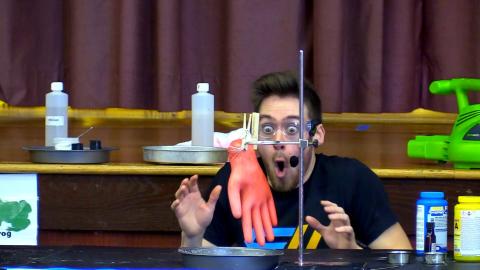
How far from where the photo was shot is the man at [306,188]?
216cm

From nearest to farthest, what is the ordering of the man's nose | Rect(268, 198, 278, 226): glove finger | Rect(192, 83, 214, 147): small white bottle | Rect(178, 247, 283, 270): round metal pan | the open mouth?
1. Rect(178, 247, 283, 270): round metal pan
2. Rect(268, 198, 278, 226): glove finger
3. the man's nose
4. the open mouth
5. Rect(192, 83, 214, 147): small white bottle

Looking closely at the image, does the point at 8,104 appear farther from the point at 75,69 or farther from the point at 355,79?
the point at 355,79

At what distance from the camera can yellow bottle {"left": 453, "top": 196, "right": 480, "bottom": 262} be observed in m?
1.71

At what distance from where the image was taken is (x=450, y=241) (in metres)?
2.48

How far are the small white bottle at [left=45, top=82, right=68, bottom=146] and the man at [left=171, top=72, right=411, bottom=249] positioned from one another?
694mm

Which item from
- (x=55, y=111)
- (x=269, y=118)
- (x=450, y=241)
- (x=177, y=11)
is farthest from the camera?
(x=177, y=11)

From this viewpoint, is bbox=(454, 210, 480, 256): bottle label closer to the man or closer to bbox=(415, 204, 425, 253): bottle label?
bbox=(415, 204, 425, 253): bottle label

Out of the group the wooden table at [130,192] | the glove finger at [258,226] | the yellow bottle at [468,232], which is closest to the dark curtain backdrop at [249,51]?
the wooden table at [130,192]

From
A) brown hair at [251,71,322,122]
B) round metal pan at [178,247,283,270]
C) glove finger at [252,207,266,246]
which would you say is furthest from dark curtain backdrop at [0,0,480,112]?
round metal pan at [178,247,283,270]

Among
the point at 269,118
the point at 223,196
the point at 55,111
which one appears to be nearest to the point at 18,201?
the point at 55,111

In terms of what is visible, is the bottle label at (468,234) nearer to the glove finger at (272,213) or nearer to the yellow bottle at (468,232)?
the yellow bottle at (468,232)

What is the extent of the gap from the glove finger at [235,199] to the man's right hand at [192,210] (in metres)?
0.03

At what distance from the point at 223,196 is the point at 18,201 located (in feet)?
1.97

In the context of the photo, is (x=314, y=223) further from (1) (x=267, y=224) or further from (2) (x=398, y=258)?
(2) (x=398, y=258)
